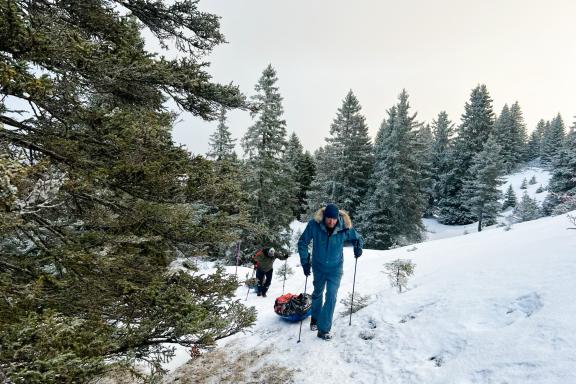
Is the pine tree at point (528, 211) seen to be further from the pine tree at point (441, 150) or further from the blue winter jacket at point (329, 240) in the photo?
the blue winter jacket at point (329, 240)

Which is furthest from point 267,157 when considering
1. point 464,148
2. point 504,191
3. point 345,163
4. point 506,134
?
point 506,134

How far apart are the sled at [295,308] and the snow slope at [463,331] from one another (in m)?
0.20

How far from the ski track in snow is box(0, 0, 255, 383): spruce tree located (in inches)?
59.6

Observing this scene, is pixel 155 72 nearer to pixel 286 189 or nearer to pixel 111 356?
pixel 111 356

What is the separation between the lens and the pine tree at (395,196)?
3133cm

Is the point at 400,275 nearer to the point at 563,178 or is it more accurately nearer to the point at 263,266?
the point at 263,266

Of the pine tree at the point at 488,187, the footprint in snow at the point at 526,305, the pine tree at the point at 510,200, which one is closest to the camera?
the footprint in snow at the point at 526,305

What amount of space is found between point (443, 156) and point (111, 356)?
5028 centimetres

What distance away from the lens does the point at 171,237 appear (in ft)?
19.1

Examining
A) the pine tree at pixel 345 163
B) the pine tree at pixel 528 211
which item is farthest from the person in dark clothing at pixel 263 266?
the pine tree at pixel 528 211

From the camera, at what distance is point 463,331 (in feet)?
16.9

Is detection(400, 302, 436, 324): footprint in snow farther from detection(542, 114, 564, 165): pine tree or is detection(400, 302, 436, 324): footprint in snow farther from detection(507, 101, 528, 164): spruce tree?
detection(507, 101, 528, 164): spruce tree

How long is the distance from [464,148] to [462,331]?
142 ft

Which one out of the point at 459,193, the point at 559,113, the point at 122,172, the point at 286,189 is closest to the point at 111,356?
the point at 122,172
